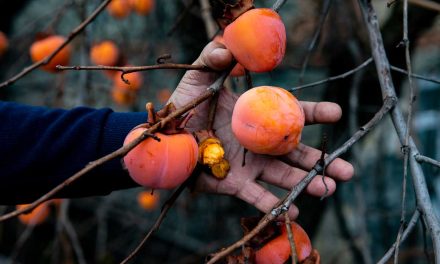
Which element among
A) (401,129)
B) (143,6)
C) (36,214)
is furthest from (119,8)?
(401,129)

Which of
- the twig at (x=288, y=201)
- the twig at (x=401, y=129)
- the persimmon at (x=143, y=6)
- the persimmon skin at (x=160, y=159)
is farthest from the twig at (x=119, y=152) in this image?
the persimmon at (x=143, y=6)

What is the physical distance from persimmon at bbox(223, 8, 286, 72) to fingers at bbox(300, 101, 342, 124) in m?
0.24

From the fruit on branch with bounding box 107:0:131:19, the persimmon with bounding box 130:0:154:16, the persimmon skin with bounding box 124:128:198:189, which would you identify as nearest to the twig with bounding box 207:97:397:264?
the persimmon skin with bounding box 124:128:198:189

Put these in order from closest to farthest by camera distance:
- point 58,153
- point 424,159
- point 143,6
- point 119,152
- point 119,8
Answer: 1. point 119,152
2. point 424,159
3. point 58,153
4. point 143,6
5. point 119,8

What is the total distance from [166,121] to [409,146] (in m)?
0.42

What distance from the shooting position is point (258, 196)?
43.8 inches

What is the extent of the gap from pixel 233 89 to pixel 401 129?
76cm

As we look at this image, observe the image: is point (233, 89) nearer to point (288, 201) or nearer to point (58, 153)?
point (58, 153)

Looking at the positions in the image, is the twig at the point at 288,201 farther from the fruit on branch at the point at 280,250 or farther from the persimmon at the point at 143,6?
the persimmon at the point at 143,6

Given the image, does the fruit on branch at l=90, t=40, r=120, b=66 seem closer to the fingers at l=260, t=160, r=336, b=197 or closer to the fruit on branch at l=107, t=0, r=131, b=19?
the fruit on branch at l=107, t=0, r=131, b=19

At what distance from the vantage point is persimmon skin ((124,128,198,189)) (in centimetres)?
84

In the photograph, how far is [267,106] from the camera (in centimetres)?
88

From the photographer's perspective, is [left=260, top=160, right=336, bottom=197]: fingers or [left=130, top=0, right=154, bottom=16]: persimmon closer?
[left=260, top=160, right=336, bottom=197]: fingers

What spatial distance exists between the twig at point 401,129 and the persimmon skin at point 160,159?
0.38 m
